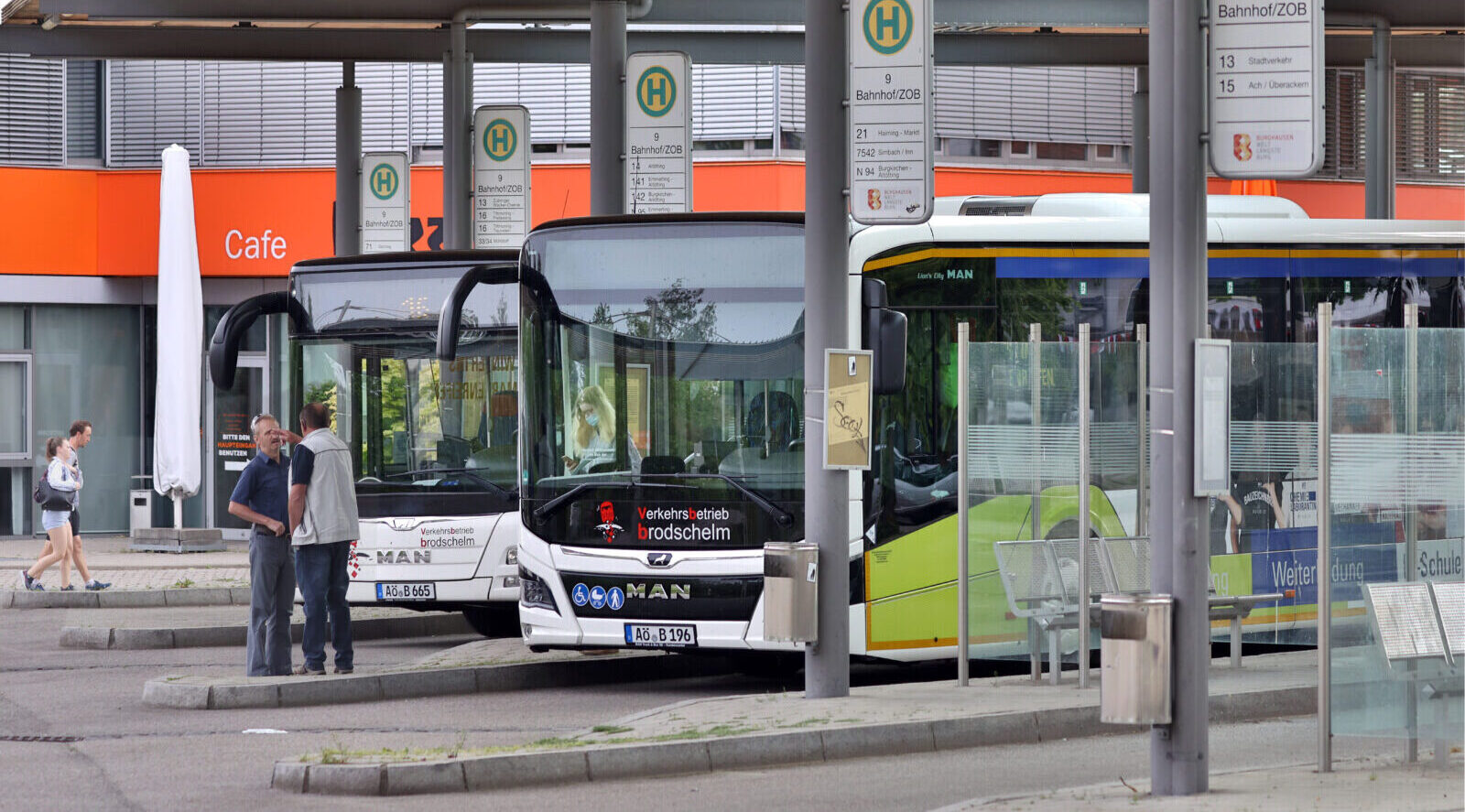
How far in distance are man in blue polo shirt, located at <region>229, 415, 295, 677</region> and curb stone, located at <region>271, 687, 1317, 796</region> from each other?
147 inches

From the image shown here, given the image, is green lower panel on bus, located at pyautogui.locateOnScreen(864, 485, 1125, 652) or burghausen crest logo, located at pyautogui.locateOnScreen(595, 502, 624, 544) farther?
burghausen crest logo, located at pyautogui.locateOnScreen(595, 502, 624, 544)

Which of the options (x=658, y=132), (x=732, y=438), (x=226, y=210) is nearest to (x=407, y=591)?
(x=732, y=438)

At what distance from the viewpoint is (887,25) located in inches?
433

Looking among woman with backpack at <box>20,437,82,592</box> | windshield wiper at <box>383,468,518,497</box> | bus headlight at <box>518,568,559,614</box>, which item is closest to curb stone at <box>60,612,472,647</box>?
windshield wiper at <box>383,468,518,497</box>

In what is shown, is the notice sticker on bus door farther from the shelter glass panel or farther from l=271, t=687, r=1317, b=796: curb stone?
the shelter glass panel

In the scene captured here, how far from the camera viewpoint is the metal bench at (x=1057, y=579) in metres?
11.9

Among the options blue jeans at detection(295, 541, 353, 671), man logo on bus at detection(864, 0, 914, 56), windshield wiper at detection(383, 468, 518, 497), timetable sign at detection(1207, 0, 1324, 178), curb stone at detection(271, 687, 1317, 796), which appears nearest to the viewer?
timetable sign at detection(1207, 0, 1324, 178)

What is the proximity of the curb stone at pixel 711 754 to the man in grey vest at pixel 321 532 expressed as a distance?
3.61 meters

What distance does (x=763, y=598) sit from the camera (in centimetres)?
1136

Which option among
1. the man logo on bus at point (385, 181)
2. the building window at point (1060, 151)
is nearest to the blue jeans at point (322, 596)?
the man logo on bus at point (385, 181)

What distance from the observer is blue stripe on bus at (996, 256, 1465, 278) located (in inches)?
510

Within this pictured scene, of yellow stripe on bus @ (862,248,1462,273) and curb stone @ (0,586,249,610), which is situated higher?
yellow stripe on bus @ (862,248,1462,273)

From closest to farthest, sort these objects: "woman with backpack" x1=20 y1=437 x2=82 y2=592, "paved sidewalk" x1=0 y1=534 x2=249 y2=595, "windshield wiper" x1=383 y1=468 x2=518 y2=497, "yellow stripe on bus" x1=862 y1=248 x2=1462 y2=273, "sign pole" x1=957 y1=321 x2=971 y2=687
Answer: "sign pole" x1=957 y1=321 x2=971 y2=687, "yellow stripe on bus" x1=862 y1=248 x2=1462 y2=273, "windshield wiper" x1=383 y1=468 x2=518 y2=497, "woman with backpack" x1=20 y1=437 x2=82 y2=592, "paved sidewalk" x1=0 y1=534 x2=249 y2=595

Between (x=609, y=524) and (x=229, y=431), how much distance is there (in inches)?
669
